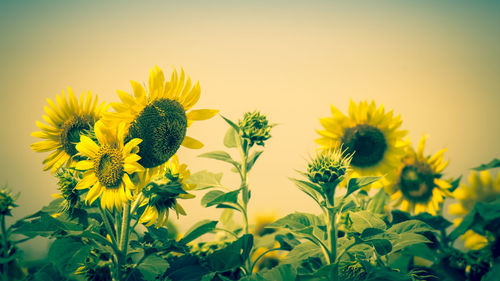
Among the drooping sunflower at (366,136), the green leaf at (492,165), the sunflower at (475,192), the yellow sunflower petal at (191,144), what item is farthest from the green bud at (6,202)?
the sunflower at (475,192)

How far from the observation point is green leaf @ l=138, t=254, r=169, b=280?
126 cm

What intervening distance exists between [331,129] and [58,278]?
56.1 inches

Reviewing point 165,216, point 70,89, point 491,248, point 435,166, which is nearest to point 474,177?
point 435,166

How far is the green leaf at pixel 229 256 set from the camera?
1.42m

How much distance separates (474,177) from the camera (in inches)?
96.6

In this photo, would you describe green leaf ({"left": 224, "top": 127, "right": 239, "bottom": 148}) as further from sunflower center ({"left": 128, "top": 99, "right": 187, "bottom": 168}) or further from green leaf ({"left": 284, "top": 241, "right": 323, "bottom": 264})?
green leaf ({"left": 284, "top": 241, "right": 323, "bottom": 264})

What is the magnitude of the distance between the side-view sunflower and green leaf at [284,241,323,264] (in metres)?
1.03

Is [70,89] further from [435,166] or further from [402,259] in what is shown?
[435,166]

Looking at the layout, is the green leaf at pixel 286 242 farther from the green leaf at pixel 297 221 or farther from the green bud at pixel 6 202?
the green bud at pixel 6 202

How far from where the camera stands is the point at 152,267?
131 centimetres

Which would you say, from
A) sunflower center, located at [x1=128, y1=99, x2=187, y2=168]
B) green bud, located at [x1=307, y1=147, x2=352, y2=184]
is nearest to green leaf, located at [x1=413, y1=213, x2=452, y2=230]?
green bud, located at [x1=307, y1=147, x2=352, y2=184]

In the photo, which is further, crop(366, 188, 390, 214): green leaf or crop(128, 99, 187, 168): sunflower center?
crop(366, 188, 390, 214): green leaf

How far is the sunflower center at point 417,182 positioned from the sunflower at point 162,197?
1.34 meters

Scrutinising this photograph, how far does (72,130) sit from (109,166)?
0.41 metres
